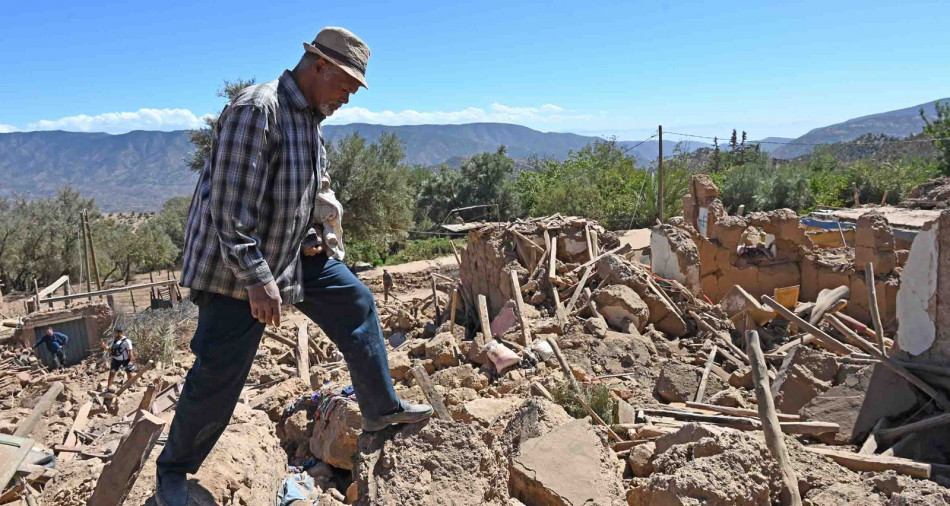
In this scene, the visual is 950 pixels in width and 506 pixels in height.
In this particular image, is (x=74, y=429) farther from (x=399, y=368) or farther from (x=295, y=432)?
(x=399, y=368)

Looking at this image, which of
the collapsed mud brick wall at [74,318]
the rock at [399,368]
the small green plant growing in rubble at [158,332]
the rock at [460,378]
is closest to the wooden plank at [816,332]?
the rock at [460,378]

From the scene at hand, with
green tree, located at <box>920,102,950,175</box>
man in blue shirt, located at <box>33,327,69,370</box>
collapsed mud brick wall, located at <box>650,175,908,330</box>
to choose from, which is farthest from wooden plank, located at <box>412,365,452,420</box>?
green tree, located at <box>920,102,950,175</box>

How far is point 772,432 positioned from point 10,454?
3.87m

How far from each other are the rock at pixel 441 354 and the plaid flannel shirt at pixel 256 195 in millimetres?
4351

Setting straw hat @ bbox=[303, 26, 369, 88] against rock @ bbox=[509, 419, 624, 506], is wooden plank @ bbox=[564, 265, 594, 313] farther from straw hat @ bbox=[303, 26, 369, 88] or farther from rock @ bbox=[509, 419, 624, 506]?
straw hat @ bbox=[303, 26, 369, 88]

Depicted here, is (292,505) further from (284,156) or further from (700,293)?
(700,293)

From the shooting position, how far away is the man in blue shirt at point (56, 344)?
1165 cm

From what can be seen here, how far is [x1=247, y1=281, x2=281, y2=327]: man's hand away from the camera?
2.05 m

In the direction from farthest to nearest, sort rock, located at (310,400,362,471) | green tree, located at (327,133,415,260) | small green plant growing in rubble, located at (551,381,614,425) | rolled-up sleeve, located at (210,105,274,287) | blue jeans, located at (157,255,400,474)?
green tree, located at (327,133,415,260)
small green plant growing in rubble, located at (551,381,614,425)
rock, located at (310,400,362,471)
blue jeans, located at (157,255,400,474)
rolled-up sleeve, located at (210,105,274,287)

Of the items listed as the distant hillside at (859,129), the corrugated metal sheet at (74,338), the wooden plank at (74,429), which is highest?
the distant hillside at (859,129)

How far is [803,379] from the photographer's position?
4.54m

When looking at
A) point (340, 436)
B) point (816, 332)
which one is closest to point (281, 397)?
point (340, 436)

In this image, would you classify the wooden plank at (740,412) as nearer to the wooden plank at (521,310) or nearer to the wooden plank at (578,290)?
the wooden plank at (521,310)

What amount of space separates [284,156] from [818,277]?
9.81 meters
